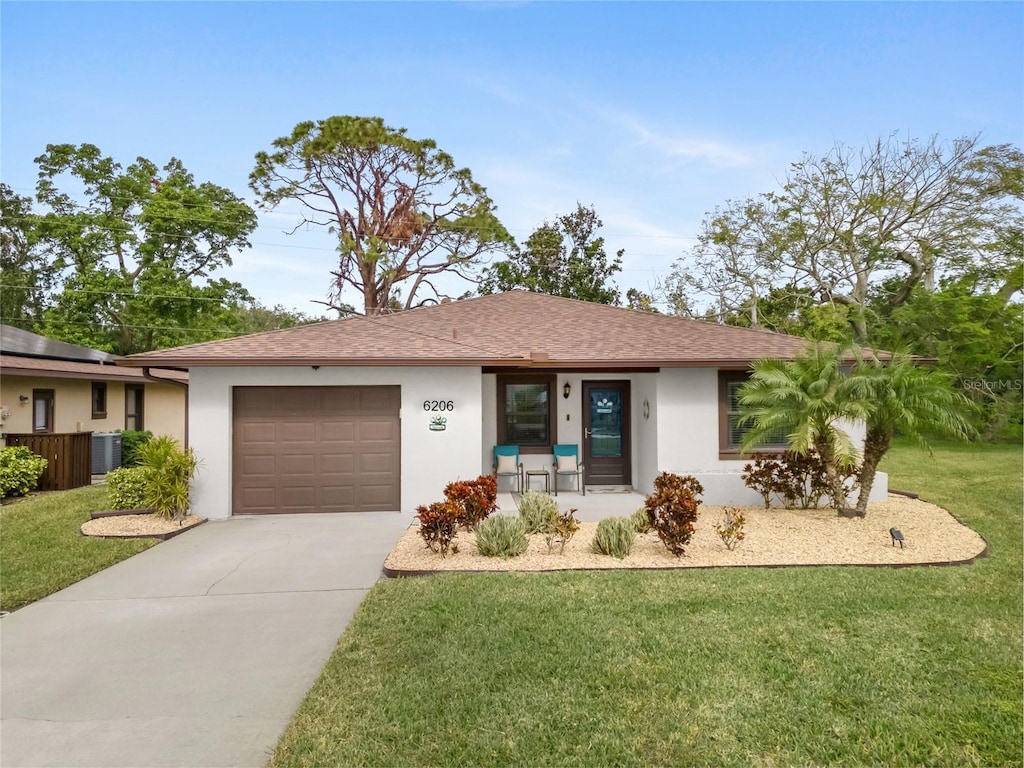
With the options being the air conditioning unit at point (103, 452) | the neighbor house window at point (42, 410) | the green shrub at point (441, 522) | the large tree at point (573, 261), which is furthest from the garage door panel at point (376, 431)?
the large tree at point (573, 261)

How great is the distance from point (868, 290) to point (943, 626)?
90.2 feet

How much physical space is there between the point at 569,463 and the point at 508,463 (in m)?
1.18

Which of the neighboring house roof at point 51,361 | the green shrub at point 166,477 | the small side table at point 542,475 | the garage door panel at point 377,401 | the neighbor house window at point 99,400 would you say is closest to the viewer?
the green shrub at point 166,477

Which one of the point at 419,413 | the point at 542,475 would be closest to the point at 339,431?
the point at 419,413

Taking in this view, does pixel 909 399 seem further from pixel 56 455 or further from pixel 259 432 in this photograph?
pixel 56 455

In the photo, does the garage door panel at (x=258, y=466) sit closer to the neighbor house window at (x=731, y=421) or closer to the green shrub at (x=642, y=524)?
the green shrub at (x=642, y=524)

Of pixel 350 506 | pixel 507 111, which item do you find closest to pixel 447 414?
pixel 350 506

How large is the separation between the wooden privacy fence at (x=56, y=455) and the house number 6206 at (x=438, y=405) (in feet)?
28.7

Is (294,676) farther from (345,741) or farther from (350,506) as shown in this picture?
(350,506)

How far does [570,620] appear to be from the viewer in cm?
481

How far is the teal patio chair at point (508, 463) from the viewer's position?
1112cm

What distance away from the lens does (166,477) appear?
895 cm

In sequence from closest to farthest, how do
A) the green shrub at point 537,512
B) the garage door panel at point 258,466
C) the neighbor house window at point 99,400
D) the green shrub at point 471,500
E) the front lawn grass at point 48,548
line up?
the front lawn grass at point 48,548, the green shrub at point 471,500, the green shrub at point 537,512, the garage door panel at point 258,466, the neighbor house window at point 99,400

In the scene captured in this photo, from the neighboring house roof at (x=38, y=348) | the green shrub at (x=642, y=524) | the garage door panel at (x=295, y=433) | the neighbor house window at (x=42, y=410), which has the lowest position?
the green shrub at (x=642, y=524)
